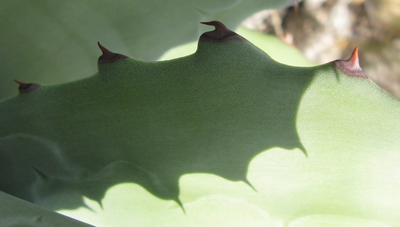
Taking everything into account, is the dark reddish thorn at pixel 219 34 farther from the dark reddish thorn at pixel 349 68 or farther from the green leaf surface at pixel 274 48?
the green leaf surface at pixel 274 48

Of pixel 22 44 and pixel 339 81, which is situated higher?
pixel 22 44

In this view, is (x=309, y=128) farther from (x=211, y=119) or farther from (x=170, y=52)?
(x=170, y=52)

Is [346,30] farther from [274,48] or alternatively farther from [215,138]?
[215,138]

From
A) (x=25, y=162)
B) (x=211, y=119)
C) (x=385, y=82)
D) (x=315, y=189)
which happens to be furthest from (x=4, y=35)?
(x=385, y=82)

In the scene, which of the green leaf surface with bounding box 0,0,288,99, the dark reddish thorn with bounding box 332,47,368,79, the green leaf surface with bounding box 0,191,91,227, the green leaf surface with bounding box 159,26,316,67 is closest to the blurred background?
the green leaf surface with bounding box 159,26,316,67

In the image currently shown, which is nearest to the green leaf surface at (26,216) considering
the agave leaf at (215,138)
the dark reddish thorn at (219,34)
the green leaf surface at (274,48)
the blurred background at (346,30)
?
the agave leaf at (215,138)

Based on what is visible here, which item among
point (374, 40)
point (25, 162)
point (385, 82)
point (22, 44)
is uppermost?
point (22, 44)
